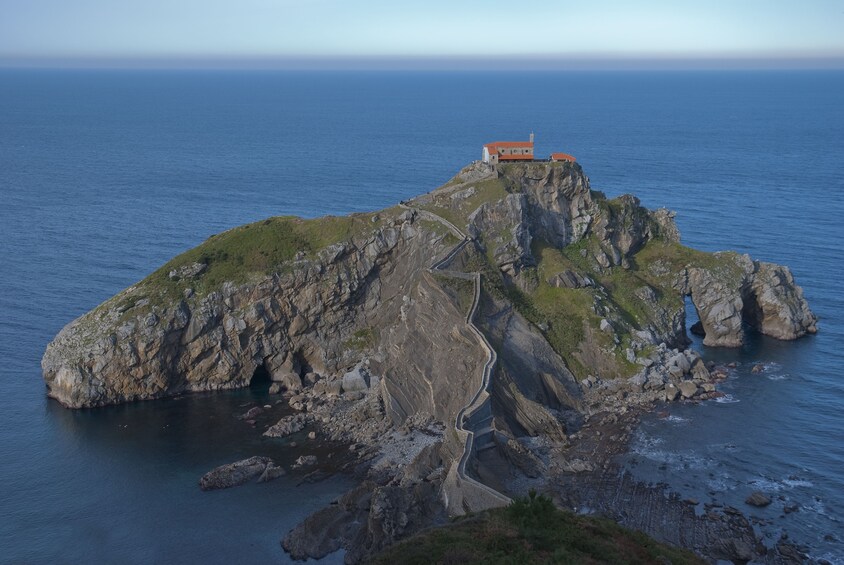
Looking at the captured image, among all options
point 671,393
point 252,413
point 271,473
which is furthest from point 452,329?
point 271,473

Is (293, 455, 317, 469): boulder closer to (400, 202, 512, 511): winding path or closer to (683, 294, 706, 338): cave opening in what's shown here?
(400, 202, 512, 511): winding path

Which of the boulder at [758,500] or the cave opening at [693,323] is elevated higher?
the cave opening at [693,323]

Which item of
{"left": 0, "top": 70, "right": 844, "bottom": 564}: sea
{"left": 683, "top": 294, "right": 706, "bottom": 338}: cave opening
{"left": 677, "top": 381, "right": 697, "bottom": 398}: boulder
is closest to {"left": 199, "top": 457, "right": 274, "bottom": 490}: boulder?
{"left": 0, "top": 70, "right": 844, "bottom": 564}: sea

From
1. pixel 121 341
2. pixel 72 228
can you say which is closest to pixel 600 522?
pixel 121 341

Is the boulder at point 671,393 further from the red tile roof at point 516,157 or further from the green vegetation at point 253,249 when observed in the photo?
the green vegetation at point 253,249

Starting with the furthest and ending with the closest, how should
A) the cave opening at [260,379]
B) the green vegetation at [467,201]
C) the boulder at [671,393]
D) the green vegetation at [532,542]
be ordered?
1. the green vegetation at [467,201]
2. the cave opening at [260,379]
3. the boulder at [671,393]
4. the green vegetation at [532,542]

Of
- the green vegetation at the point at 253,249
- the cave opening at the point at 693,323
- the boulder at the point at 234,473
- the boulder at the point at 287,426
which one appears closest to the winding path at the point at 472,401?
the green vegetation at the point at 253,249
